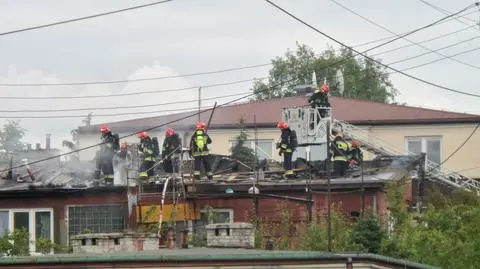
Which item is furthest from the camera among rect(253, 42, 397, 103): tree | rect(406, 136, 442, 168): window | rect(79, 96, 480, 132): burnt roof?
rect(253, 42, 397, 103): tree

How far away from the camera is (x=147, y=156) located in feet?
106

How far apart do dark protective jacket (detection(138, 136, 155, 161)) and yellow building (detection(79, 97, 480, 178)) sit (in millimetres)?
15181

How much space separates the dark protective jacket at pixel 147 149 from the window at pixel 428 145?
19.4 metres

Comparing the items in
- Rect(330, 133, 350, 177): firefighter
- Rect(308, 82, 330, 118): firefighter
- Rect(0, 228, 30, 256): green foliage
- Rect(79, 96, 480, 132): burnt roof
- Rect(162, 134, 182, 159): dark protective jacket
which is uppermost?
Rect(79, 96, 480, 132): burnt roof

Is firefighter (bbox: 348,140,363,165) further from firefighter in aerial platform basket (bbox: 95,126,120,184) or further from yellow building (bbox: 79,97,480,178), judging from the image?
yellow building (bbox: 79,97,480,178)

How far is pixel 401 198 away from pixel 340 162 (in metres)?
5.14

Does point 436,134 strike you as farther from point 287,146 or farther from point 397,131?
point 287,146

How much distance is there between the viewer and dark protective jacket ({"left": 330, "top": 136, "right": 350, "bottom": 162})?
31234mm

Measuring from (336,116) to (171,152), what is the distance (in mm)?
19268

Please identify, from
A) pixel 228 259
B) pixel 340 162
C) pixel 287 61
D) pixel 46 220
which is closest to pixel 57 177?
pixel 46 220

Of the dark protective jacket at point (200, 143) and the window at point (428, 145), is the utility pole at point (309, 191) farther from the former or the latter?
the window at point (428, 145)

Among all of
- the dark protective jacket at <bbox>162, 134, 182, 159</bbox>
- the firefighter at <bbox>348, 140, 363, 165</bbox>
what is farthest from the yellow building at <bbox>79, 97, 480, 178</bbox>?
the dark protective jacket at <bbox>162, 134, 182, 159</bbox>

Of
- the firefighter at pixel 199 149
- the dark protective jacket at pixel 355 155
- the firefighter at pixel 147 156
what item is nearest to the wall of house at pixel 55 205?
the firefighter at pixel 147 156

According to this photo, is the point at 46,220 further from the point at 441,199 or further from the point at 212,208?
the point at 441,199
